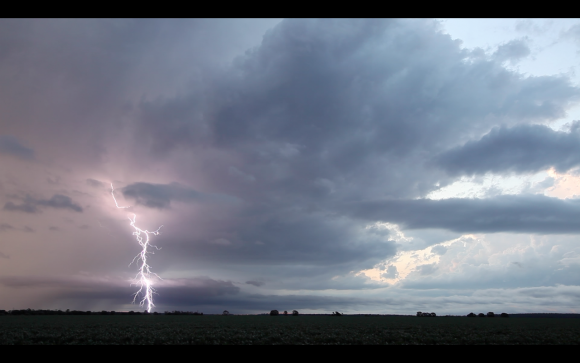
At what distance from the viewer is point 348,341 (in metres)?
40.8

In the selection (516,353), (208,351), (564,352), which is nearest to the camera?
(564,352)
